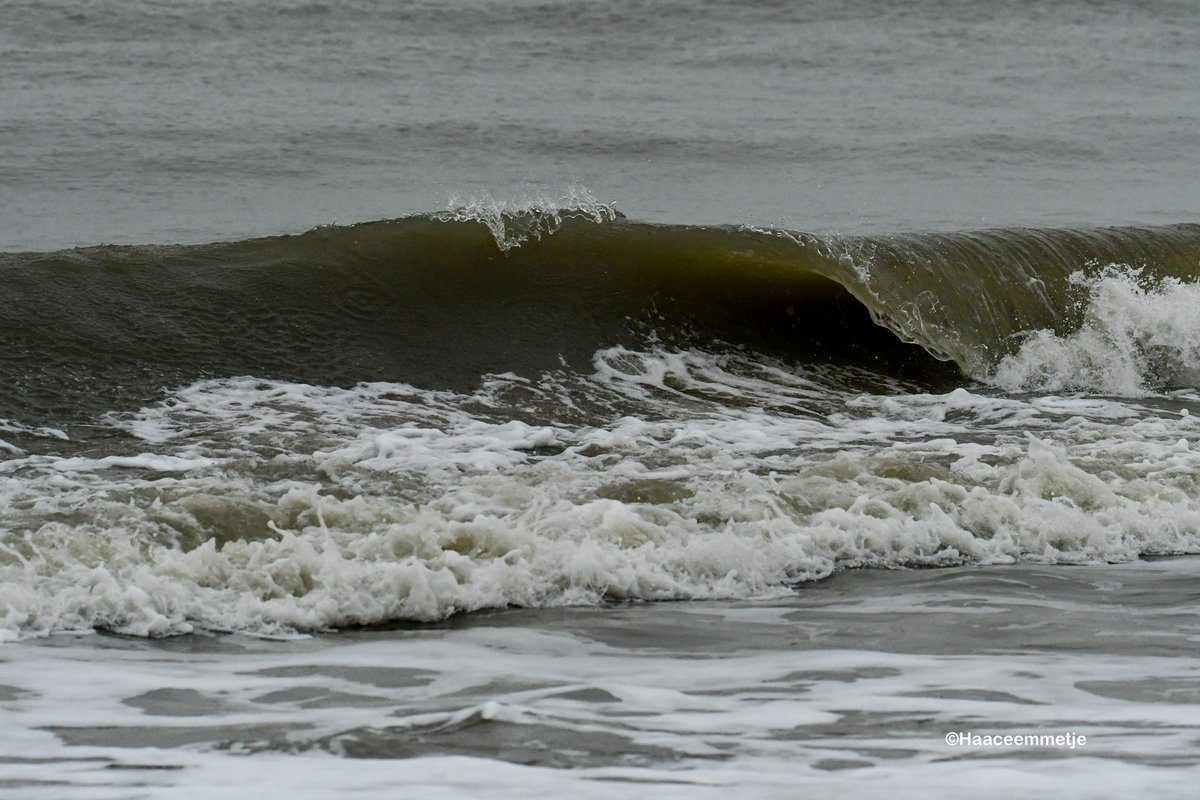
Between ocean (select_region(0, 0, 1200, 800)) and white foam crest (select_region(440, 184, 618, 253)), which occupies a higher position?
white foam crest (select_region(440, 184, 618, 253))

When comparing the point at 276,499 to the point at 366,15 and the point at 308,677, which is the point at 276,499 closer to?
the point at 308,677

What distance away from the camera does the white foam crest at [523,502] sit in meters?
4.93

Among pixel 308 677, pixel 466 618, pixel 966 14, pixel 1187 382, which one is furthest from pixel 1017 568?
pixel 966 14

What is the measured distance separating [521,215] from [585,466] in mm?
3990

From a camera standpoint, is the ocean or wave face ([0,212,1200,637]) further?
wave face ([0,212,1200,637])

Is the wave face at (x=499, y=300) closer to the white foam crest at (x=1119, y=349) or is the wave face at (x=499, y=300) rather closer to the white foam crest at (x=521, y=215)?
the white foam crest at (x=521, y=215)

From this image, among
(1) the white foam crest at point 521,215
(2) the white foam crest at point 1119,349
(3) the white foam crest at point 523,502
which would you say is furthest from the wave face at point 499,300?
(3) the white foam crest at point 523,502

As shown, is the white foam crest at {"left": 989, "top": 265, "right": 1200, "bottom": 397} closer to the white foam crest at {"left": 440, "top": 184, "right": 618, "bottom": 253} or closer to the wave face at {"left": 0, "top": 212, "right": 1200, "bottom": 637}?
the wave face at {"left": 0, "top": 212, "right": 1200, "bottom": 637}

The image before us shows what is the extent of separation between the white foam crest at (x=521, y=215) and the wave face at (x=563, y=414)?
3cm

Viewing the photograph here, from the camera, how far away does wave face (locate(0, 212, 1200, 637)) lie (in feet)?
17.0

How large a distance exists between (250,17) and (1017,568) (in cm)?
2034

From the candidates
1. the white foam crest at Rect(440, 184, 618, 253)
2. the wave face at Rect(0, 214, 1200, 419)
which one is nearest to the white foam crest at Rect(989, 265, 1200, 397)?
the wave face at Rect(0, 214, 1200, 419)

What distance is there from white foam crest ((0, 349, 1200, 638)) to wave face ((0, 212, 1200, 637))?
0.02 meters

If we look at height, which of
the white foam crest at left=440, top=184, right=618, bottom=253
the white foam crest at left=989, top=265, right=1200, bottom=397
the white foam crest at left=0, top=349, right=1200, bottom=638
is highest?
the white foam crest at left=440, top=184, right=618, bottom=253
